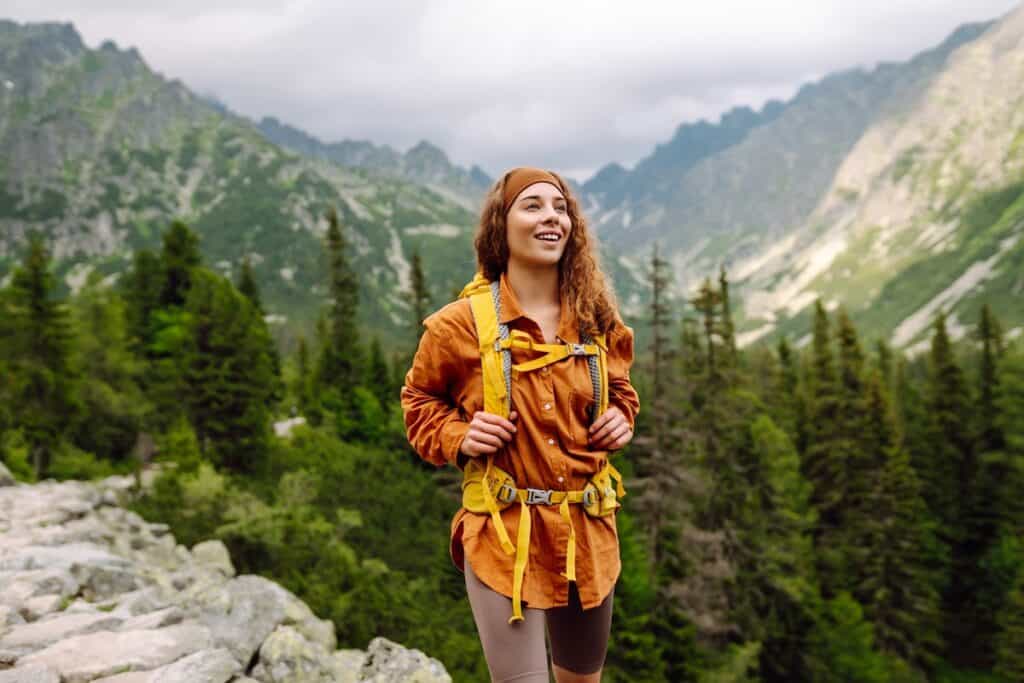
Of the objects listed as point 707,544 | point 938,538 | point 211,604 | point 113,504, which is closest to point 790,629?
point 707,544

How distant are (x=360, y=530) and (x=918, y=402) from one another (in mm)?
38511

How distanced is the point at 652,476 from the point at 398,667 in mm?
19851

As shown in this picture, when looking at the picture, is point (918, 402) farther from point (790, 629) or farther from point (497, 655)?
point (497, 655)

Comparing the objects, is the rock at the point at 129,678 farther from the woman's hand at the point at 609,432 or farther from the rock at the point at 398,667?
the woman's hand at the point at 609,432

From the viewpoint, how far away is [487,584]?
3.23 meters

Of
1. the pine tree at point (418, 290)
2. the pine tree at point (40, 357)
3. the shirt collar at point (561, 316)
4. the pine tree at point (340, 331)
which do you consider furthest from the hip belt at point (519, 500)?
the pine tree at point (340, 331)

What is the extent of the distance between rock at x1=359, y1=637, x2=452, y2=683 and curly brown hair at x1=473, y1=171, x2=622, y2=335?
360 cm

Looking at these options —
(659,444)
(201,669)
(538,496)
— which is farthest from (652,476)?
(538,496)

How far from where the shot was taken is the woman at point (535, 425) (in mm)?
3240

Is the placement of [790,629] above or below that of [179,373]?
below

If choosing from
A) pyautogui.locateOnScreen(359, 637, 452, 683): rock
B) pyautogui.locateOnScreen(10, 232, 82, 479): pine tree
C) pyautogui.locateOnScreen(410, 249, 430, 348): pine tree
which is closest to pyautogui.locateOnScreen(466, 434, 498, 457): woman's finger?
pyautogui.locateOnScreen(359, 637, 452, 683): rock

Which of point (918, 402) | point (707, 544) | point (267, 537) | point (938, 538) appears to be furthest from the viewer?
Result: point (918, 402)

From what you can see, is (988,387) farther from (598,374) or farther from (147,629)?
(147,629)

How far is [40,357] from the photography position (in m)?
27.1
